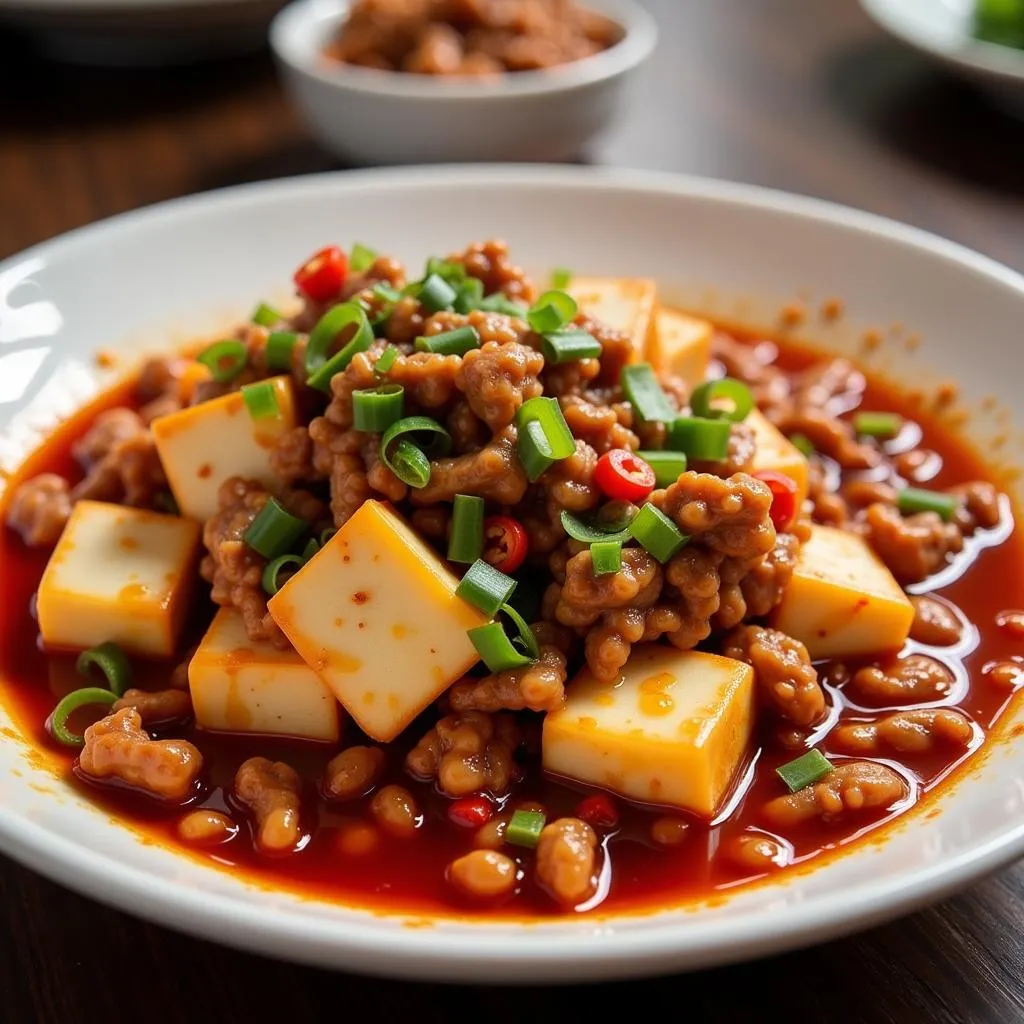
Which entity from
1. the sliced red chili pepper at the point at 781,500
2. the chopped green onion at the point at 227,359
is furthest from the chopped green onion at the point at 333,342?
the sliced red chili pepper at the point at 781,500

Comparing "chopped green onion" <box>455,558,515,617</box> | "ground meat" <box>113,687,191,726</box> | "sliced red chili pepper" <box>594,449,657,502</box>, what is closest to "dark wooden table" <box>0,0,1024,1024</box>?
"ground meat" <box>113,687,191,726</box>

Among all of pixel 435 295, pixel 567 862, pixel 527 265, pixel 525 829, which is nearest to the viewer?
pixel 567 862

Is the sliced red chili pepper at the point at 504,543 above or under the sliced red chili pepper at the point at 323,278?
under

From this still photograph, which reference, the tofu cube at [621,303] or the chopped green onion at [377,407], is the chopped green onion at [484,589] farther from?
the tofu cube at [621,303]

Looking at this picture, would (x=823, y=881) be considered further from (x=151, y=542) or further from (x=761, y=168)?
(x=761, y=168)

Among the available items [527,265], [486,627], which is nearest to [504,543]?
[486,627]

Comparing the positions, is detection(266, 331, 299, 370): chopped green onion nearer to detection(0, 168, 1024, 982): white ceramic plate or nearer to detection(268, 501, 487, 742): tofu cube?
detection(268, 501, 487, 742): tofu cube

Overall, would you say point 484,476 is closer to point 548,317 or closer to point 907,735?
point 548,317
